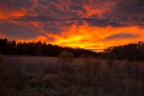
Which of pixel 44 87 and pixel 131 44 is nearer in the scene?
pixel 44 87

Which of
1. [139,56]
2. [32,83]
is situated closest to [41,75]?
[32,83]

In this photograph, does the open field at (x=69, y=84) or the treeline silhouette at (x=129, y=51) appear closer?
the open field at (x=69, y=84)

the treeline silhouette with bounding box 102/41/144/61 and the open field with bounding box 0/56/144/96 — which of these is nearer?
the open field with bounding box 0/56/144/96

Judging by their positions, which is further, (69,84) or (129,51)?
(129,51)

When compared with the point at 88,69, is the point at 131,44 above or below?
above

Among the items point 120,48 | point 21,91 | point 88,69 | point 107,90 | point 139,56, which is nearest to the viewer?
point 21,91

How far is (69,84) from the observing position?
1107cm

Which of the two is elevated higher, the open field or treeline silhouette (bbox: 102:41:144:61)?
treeline silhouette (bbox: 102:41:144:61)

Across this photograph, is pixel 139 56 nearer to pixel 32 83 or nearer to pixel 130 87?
Result: pixel 130 87

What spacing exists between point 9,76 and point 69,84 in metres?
3.15

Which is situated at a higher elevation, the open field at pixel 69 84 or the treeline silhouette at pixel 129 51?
the treeline silhouette at pixel 129 51

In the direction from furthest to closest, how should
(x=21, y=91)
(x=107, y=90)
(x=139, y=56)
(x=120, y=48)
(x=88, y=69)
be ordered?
(x=120, y=48), (x=139, y=56), (x=88, y=69), (x=107, y=90), (x=21, y=91)

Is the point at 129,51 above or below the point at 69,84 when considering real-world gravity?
above

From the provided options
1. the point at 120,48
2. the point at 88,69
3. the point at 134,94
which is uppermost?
the point at 120,48
